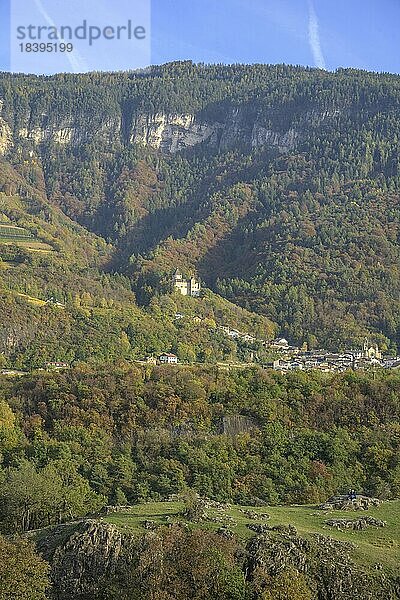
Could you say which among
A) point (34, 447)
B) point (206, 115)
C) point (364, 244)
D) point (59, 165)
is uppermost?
point (206, 115)

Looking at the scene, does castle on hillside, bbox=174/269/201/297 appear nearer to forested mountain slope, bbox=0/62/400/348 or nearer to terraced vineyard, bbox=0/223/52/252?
forested mountain slope, bbox=0/62/400/348

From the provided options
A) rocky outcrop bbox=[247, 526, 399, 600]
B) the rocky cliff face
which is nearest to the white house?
rocky outcrop bbox=[247, 526, 399, 600]

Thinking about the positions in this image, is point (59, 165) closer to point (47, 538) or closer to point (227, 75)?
point (227, 75)

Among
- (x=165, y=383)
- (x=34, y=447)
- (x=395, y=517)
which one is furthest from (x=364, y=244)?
(x=395, y=517)

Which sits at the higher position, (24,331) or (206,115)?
(206,115)

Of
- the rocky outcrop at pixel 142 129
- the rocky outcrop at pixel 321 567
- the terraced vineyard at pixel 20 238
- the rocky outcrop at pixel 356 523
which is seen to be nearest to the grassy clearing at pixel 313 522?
the rocky outcrop at pixel 356 523

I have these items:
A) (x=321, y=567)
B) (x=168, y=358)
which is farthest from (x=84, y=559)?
(x=168, y=358)

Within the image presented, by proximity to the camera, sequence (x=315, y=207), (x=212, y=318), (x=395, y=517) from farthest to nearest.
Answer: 1. (x=315, y=207)
2. (x=212, y=318)
3. (x=395, y=517)
